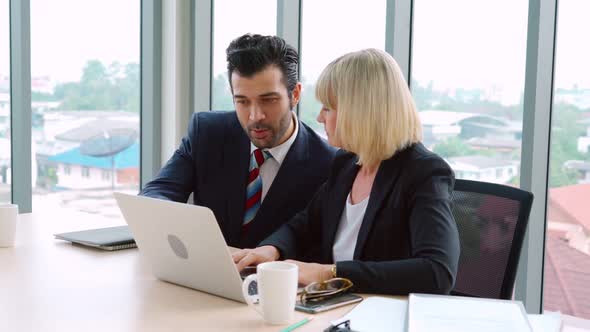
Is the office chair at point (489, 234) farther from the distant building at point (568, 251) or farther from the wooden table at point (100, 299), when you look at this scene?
the distant building at point (568, 251)

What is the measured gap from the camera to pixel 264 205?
219cm

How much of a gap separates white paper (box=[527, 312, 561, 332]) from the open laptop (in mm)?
571

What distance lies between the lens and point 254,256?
5.47ft

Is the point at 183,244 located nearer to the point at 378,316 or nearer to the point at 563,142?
the point at 378,316

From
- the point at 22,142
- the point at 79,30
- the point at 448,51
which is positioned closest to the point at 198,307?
the point at 448,51

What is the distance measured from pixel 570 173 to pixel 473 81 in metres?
0.54

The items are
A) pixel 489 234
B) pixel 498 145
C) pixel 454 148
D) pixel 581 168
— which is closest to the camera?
pixel 489 234

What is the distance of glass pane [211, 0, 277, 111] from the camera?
Result: 3.60 meters

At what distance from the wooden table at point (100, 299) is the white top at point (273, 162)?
54 cm

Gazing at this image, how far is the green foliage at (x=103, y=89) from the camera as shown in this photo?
343 centimetres

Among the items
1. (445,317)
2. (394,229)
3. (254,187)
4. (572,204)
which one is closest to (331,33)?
(254,187)

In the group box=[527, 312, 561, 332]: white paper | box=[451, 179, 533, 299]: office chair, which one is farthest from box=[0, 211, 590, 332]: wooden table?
box=[451, 179, 533, 299]: office chair

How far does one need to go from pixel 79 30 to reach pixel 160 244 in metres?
2.25

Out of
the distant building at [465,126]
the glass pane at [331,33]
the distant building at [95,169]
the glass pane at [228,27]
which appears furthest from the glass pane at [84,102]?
the distant building at [465,126]
